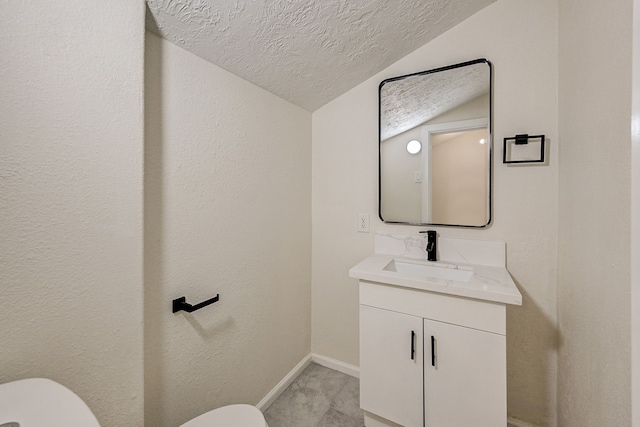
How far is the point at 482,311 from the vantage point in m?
1.17

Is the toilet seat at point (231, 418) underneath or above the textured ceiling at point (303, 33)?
underneath

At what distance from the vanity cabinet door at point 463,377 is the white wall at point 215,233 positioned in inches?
36.1

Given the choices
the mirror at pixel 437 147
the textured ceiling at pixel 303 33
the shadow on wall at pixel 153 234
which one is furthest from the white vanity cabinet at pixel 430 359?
the textured ceiling at pixel 303 33

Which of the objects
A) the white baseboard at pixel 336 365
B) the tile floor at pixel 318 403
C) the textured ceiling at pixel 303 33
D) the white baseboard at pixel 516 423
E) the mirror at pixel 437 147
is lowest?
the tile floor at pixel 318 403

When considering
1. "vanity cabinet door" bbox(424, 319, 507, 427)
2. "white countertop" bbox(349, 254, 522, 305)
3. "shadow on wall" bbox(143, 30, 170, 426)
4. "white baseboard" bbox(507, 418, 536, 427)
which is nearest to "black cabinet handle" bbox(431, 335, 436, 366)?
"vanity cabinet door" bbox(424, 319, 507, 427)

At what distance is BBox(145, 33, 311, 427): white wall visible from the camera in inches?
41.9

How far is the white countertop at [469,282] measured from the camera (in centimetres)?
113

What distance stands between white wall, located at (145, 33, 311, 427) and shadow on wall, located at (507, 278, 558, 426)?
1.31 metres

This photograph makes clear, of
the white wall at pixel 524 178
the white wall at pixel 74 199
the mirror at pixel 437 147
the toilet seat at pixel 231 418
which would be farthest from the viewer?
the mirror at pixel 437 147

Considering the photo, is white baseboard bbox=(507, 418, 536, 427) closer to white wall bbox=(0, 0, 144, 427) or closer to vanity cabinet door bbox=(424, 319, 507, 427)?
vanity cabinet door bbox=(424, 319, 507, 427)

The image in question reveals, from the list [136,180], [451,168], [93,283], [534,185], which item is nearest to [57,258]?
[93,283]

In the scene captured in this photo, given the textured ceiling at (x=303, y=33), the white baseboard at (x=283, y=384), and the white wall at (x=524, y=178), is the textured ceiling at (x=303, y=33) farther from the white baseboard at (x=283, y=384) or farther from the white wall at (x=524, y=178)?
the white baseboard at (x=283, y=384)

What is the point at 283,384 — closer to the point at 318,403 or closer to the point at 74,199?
the point at 318,403

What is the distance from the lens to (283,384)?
1.77 metres
